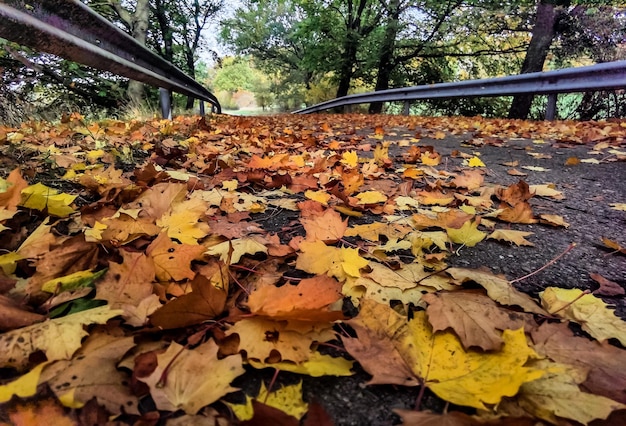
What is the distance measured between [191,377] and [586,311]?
879 mm

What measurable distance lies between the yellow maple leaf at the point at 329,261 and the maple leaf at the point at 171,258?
0.29m

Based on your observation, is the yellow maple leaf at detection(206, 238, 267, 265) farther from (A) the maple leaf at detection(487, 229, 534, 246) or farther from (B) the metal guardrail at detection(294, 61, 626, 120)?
(B) the metal guardrail at detection(294, 61, 626, 120)

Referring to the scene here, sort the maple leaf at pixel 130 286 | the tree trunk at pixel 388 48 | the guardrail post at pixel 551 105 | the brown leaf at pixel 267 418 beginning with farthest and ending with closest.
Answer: the tree trunk at pixel 388 48 → the guardrail post at pixel 551 105 → the maple leaf at pixel 130 286 → the brown leaf at pixel 267 418

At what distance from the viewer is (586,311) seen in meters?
0.86

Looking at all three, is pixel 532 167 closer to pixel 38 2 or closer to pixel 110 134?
pixel 38 2

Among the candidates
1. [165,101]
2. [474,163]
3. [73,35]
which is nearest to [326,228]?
[474,163]

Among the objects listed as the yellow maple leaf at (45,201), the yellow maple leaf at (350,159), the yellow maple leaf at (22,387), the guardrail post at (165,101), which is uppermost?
the guardrail post at (165,101)

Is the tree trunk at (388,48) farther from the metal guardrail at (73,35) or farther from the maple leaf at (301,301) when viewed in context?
the maple leaf at (301,301)

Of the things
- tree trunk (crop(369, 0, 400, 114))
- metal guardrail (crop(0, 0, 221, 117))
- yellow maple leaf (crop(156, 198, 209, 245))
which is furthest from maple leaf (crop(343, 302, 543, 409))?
tree trunk (crop(369, 0, 400, 114))

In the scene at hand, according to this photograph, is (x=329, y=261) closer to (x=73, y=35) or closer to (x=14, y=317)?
(x=14, y=317)

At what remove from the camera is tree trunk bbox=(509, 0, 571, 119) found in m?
7.50

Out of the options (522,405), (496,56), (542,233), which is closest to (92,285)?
(522,405)

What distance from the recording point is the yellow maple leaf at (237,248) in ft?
3.51

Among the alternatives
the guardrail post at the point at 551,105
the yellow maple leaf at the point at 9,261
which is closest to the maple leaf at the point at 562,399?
the yellow maple leaf at the point at 9,261
